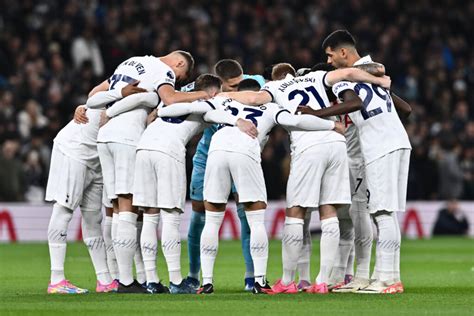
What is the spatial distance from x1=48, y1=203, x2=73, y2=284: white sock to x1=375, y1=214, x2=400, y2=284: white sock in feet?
10.8

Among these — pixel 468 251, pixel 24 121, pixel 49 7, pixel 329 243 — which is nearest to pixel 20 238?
pixel 24 121

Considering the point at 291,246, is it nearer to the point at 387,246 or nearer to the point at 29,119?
the point at 387,246

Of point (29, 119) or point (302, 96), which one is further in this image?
point (29, 119)

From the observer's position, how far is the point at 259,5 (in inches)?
1151

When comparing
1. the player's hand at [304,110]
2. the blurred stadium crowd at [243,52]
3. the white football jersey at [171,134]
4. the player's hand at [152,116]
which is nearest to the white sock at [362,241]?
the player's hand at [304,110]

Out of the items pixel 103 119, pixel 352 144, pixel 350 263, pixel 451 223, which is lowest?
pixel 451 223

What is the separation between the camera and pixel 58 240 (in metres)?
12.5

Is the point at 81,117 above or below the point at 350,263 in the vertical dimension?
above

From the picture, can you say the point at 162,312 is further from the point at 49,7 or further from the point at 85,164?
the point at 49,7

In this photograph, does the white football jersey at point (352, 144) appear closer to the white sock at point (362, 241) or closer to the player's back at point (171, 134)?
the white sock at point (362, 241)

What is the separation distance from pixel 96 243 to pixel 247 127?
2134 mm

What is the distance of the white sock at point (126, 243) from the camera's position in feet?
39.9

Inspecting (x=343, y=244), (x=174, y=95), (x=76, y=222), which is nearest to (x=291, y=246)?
(x=343, y=244)

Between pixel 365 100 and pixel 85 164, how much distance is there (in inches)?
120
